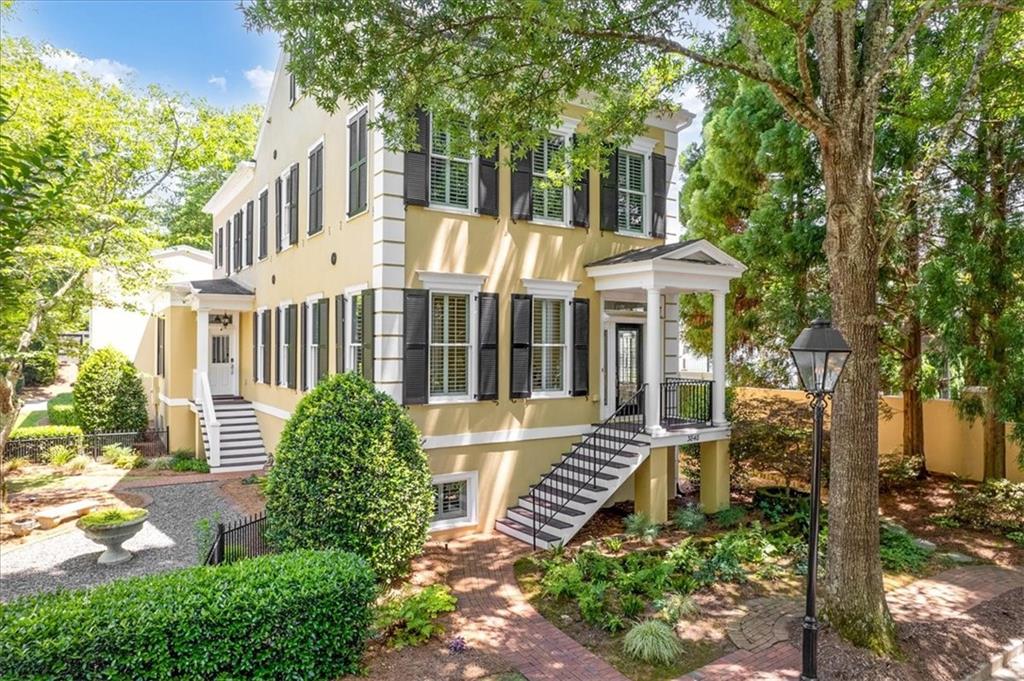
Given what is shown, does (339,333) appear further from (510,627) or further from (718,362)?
(718,362)

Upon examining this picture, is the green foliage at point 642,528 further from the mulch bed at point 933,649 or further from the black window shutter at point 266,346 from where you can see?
the black window shutter at point 266,346

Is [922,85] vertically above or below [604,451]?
above

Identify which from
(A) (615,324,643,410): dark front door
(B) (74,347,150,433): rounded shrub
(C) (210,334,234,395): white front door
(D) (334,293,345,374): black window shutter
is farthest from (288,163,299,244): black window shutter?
(B) (74,347,150,433): rounded shrub

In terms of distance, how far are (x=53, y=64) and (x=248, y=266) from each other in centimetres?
749

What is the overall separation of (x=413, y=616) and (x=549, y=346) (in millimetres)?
6099

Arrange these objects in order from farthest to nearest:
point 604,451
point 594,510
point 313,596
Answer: point 604,451 < point 594,510 < point 313,596

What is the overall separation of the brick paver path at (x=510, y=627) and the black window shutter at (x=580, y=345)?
3667mm

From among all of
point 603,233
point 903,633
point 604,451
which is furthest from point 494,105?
point 903,633

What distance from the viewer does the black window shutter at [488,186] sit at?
11.1 m

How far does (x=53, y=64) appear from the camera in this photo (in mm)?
17000

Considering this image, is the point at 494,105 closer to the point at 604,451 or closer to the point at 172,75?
the point at 604,451

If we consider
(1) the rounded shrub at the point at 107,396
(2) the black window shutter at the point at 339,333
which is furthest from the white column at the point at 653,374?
(1) the rounded shrub at the point at 107,396

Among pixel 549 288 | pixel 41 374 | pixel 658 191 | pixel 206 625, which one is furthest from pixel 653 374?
pixel 41 374

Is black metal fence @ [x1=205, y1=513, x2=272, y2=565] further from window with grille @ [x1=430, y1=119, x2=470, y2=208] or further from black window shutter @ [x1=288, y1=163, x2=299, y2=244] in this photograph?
black window shutter @ [x1=288, y1=163, x2=299, y2=244]
